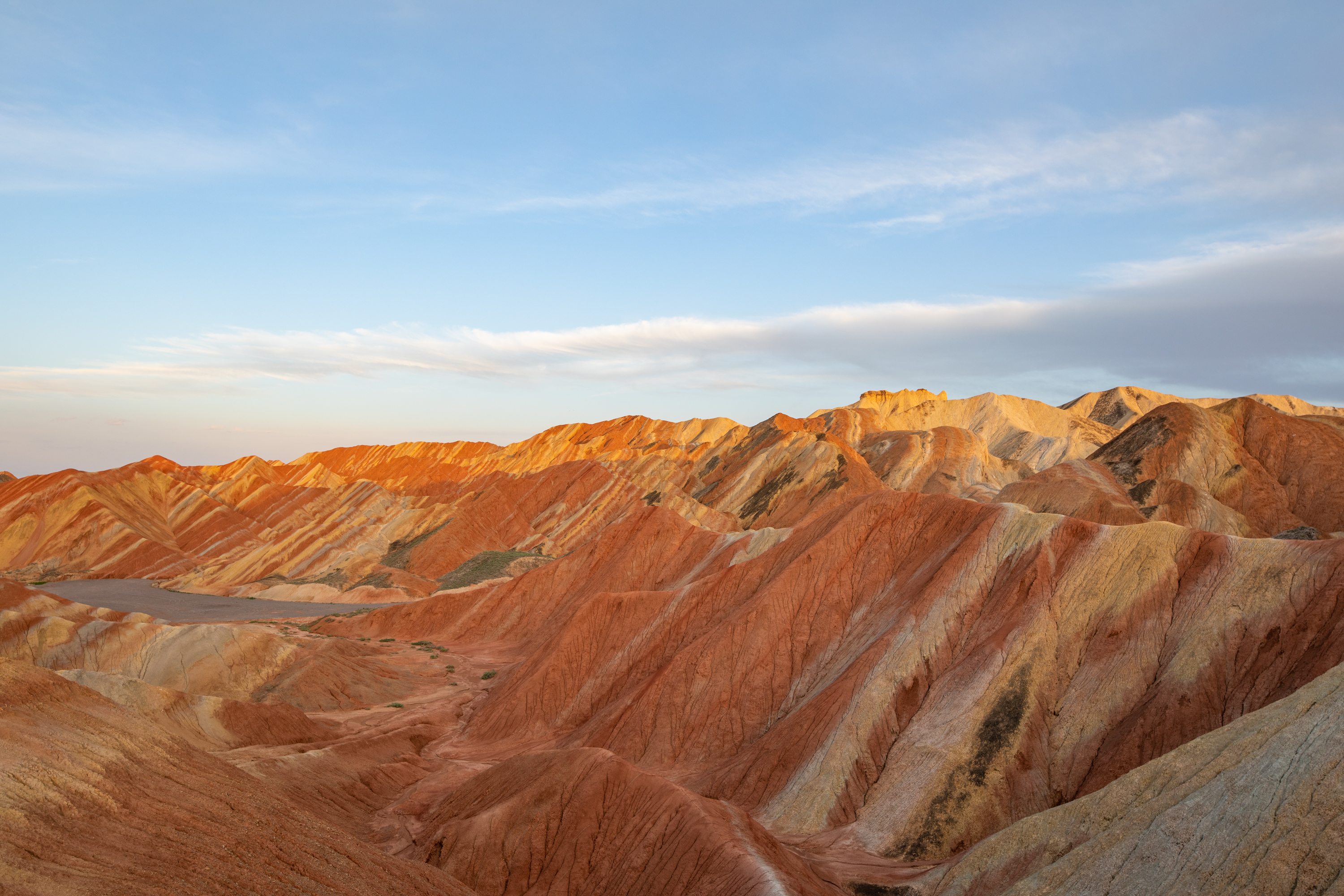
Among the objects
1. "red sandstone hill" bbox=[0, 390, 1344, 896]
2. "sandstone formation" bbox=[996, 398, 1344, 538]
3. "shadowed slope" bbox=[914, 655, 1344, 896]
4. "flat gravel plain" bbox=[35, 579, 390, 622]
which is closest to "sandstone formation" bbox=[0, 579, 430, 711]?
"red sandstone hill" bbox=[0, 390, 1344, 896]

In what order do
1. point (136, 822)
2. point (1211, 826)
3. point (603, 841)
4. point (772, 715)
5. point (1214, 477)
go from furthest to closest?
point (1214, 477), point (772, 715), point (603, 841), point (136, 822), point (1211, 826)

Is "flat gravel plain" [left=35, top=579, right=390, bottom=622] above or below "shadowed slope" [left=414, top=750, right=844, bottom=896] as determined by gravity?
below

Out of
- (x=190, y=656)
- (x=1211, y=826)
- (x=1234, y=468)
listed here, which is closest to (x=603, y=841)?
(x=1211, y=826)

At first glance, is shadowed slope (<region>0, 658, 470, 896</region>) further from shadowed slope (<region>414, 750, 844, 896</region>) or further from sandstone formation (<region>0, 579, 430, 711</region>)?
sandstone formation (<region>0, 579, 430, 711</region>)

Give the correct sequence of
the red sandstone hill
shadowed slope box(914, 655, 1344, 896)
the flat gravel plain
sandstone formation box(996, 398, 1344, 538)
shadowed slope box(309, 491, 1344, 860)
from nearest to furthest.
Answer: shadowed slope box(914, 655, 1344, 896), the red sandstone hill, shadowed slope box(309, 491, 1344, 860), sandstone formation box(996, 398, 1344, 538), the flat gravel plain

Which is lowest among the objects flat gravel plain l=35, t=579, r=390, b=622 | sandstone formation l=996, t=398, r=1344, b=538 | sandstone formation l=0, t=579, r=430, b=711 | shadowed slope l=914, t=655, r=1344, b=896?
flat gravel plain l=35, t=579, r=390, b=622

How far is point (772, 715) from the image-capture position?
2853cm

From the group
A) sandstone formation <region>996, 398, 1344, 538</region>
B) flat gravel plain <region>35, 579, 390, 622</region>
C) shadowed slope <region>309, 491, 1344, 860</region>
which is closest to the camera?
shadowed slope <region>309, 491, 1344, 860</region>

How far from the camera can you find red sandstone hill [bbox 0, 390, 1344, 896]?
14.6m

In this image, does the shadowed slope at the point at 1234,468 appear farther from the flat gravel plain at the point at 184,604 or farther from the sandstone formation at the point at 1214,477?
the flat gravel plain at the point at 184,604

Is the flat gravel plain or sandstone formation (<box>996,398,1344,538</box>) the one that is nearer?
sandstone formation (<box>996,398,1344,538</box>)

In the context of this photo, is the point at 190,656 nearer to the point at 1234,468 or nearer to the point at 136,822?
Result: the point at 136,822

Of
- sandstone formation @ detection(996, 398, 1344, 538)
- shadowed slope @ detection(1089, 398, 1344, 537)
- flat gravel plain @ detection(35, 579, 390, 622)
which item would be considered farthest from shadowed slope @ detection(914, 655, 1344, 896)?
flat gravel plain @ detection(35, 579, 390, 622)

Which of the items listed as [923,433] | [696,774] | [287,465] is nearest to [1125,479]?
[923,433]
